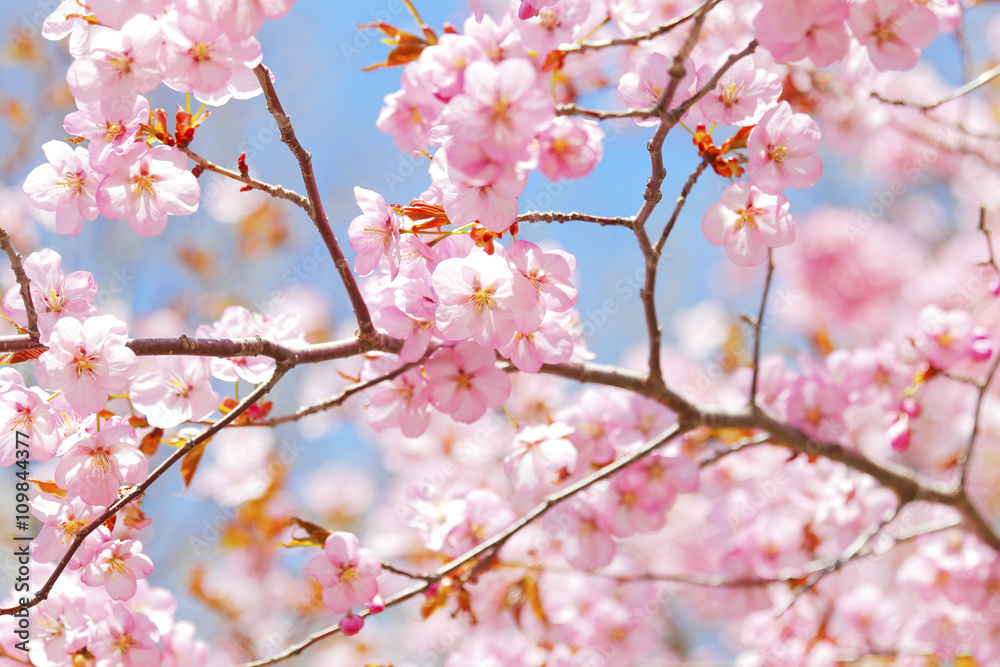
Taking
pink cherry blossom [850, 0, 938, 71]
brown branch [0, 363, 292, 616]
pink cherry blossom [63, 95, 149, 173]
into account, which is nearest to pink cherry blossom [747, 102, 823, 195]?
pink cherry blossom [850, 0, 938, 71]

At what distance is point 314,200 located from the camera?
1092mm

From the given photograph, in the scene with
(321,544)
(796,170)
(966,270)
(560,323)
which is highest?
(966,270)

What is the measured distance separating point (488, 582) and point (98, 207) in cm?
224

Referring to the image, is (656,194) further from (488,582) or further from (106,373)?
(488,582)

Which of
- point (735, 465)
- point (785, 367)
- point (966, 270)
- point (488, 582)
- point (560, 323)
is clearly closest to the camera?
point (560, 323)

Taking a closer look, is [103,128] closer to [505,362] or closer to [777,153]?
[505,362]

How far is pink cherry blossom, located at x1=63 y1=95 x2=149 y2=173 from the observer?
104cm

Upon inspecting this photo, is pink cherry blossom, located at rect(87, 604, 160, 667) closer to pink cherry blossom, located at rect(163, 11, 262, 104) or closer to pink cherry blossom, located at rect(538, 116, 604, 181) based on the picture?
pink cherry blossom, located at rect(163, 11, 262, 104)

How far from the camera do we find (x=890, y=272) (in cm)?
459

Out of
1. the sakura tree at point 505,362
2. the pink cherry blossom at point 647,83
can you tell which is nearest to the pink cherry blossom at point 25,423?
the sakura tree at point 505,362

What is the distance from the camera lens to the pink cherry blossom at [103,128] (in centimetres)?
104

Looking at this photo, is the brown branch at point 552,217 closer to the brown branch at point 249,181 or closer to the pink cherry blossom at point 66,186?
the brown branch at point 249,181

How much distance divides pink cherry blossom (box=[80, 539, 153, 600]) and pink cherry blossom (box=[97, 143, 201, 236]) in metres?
0.52

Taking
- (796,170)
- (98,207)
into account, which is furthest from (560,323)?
(98,207)
